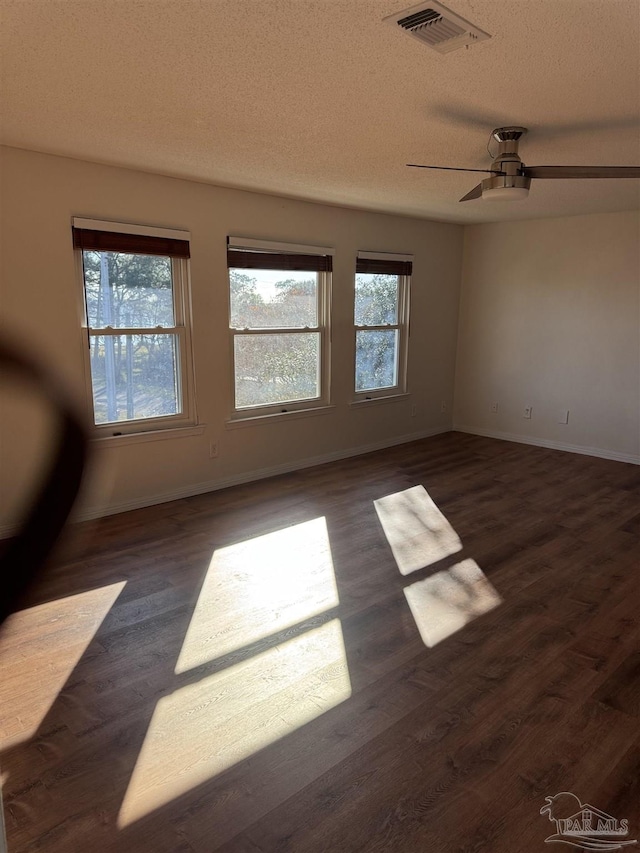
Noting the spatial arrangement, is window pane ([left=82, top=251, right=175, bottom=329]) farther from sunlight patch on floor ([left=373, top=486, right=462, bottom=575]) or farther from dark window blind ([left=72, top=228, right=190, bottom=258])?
sunlight patch on floor ([left=373, top=486, right=462, bottom=575])

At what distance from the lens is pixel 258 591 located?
308 centimetres

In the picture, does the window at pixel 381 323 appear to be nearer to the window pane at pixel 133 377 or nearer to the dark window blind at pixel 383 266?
the dark window blind at pixel 383 266

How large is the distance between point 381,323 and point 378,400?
77 centimetres

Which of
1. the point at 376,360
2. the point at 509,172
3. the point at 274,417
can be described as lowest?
the point at 274,417

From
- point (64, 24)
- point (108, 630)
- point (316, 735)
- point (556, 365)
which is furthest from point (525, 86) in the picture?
point (556, 365)

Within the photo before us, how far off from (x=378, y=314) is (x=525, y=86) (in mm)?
A: 3508

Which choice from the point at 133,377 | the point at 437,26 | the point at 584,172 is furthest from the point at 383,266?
the point at 437,26

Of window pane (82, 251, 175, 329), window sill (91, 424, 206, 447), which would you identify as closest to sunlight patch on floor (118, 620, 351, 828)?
window sill (91, 424, 206, 447)

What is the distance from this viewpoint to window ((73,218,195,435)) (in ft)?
12.7

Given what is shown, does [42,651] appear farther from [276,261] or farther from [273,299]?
[276,261]

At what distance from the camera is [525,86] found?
236 centimetres

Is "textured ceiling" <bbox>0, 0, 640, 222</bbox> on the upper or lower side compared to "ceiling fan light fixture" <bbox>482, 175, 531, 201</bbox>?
upper
